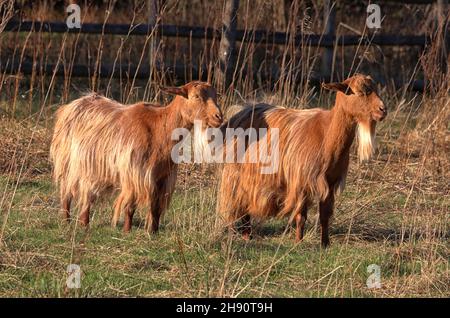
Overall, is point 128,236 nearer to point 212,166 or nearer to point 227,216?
point 227,216

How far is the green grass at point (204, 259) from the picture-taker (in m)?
6.05

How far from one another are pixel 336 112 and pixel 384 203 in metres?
1.67

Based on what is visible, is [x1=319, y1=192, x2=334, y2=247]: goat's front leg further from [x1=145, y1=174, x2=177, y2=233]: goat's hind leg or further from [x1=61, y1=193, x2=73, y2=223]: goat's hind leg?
[x1=61, y1=193, x2=73, y2=223]: goat's hind leg

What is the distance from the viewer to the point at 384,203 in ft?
28.4

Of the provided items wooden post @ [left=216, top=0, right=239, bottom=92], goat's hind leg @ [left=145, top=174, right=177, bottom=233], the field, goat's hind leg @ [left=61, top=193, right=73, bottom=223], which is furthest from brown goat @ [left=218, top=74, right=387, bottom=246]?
wooden post @ [left=216, top=0, right=239, bottom=92]

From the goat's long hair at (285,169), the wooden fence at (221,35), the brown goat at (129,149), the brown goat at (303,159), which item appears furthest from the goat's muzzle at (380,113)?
the wooden fence at (221,35)

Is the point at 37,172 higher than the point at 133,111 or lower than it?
lower

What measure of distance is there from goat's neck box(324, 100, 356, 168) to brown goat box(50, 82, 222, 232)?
0.79 m

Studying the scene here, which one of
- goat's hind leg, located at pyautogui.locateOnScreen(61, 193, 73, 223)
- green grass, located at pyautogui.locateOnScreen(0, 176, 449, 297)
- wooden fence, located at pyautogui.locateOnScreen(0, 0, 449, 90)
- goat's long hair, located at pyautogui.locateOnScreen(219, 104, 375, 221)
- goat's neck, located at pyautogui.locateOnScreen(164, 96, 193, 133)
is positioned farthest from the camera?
wooden fence, located at pyautogui.locateOnScreen(0, 0, 449, 90)

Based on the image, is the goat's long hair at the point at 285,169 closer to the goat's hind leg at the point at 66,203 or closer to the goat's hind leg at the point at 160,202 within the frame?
the goat's hind leg at the point at 160,202

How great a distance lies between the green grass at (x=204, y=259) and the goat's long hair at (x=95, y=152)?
0.28m

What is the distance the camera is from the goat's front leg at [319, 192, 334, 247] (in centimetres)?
731

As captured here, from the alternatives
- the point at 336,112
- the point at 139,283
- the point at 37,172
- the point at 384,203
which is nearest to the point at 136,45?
the point at 37,172

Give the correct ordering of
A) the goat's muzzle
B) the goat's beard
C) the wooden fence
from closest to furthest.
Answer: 1. the goat's muzzle
2. the goat's beard
3. the wooden fence
